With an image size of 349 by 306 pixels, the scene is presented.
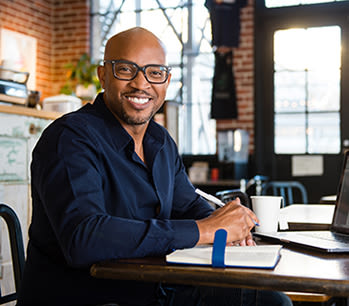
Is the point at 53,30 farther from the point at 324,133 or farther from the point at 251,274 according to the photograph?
the point at 251,274

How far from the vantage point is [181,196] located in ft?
→ 5.93

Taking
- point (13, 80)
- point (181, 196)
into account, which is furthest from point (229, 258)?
point (13, 80)

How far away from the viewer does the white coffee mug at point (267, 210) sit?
1556 mm

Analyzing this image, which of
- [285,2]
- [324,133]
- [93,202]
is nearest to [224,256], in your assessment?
[93,202]

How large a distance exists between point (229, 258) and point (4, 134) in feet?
7.22

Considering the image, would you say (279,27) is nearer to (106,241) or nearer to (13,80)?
(13,80)

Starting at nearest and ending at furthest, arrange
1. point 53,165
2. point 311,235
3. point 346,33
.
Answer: point 53,165, point 311,235, point 346,33

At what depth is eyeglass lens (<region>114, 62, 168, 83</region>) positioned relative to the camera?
155 centimetres

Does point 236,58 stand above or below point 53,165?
above

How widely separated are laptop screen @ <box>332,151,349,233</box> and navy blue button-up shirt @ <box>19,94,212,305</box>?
21.4 inches

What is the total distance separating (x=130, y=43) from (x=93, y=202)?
22.2 inches

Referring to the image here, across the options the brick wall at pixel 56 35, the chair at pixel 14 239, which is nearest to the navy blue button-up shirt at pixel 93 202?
the chair at pixel 14 239

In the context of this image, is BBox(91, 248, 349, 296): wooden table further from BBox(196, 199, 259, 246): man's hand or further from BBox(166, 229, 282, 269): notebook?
BBox(196, 199, 259, 246): man's hand

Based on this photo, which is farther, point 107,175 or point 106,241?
point 107,175
